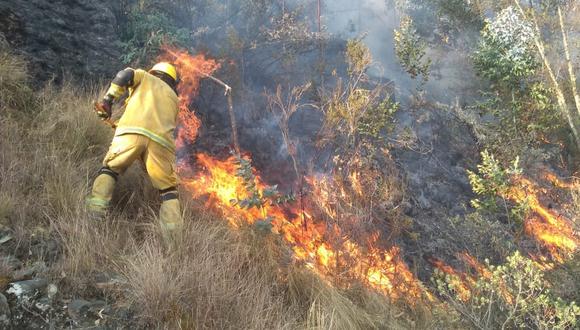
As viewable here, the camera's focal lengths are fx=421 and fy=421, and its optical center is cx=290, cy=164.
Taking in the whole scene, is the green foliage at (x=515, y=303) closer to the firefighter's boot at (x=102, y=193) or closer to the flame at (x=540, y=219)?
the firefighter's boot at (x=102, y=193)

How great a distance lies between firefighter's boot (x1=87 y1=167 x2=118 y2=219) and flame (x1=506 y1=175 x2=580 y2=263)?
22.4ft

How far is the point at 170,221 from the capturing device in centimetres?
379

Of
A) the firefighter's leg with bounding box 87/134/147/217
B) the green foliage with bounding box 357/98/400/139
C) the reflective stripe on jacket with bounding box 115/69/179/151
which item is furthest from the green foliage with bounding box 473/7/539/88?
the firefighter's leg with bounding box 87/134/147/217

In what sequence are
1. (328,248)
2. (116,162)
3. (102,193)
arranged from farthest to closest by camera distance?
1. (328,248)
2. (116,162)
3. (102,193)

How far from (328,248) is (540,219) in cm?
706

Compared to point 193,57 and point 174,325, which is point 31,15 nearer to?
point 193,57

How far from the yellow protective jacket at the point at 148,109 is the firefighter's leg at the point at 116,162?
8 centimetres

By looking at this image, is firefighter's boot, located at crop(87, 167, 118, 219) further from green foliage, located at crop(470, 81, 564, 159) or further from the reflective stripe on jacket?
green foliage, located at crop(470, 81, 564, 159)

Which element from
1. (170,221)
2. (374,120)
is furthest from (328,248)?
(374,120)

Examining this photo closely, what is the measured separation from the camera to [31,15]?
6480mm

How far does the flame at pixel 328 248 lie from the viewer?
4.52 m

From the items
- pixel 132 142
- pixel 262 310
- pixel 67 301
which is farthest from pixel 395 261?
pixel 67 301

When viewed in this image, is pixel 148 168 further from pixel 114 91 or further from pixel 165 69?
pixel 165 69

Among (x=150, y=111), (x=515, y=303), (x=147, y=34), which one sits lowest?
(x=515, y=303)
